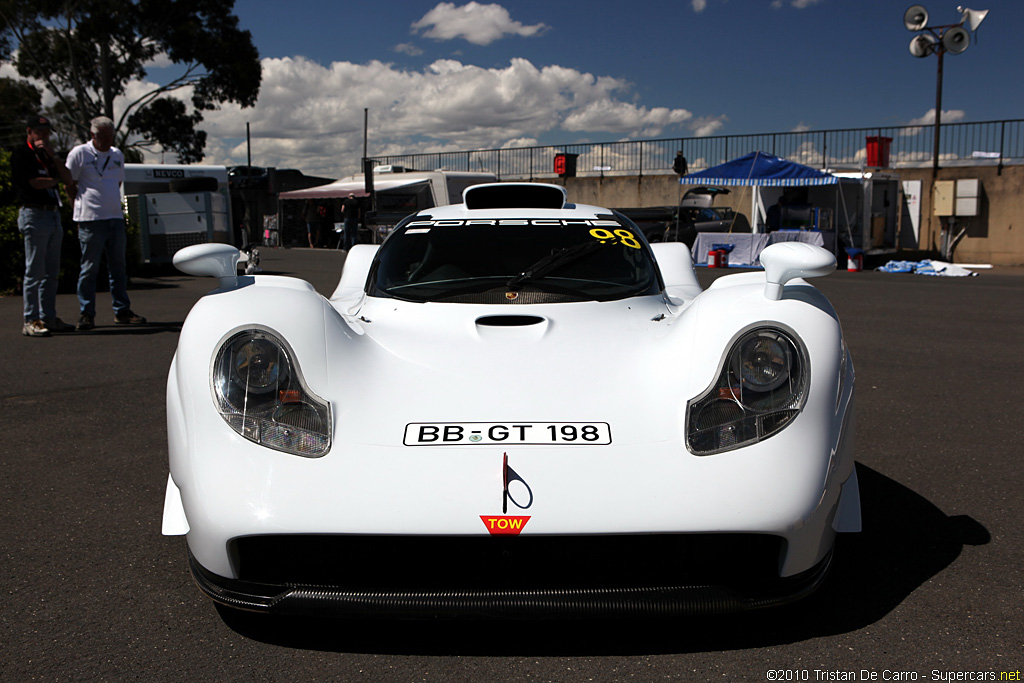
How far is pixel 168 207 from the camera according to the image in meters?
15.5

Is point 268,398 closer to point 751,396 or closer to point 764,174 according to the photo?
point 751,396

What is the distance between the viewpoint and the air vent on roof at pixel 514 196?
13.4 feet

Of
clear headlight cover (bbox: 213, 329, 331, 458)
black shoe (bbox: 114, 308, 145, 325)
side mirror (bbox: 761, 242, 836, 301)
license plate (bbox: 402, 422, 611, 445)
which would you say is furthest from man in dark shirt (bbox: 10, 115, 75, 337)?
side mirror (bbox: 761, 242, 836, 301)

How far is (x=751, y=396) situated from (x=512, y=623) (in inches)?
35.5

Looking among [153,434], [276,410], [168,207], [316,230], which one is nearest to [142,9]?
[316,230]

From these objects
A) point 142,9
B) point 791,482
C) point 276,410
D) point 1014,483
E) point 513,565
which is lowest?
point 1014,483

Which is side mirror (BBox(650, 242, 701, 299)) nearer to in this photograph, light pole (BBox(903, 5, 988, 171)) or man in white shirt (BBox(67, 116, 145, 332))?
man in white shirt (BBox(67, 116, 145, 332))

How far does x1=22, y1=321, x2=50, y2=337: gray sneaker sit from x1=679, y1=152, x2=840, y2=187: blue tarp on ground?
1424 cm

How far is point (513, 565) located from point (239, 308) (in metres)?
1.14

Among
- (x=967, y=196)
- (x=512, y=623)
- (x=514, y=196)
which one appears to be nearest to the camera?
(x=512, y=623)

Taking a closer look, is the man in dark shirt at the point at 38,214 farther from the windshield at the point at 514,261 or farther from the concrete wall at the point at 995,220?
the concrete wall at the point at 995,220

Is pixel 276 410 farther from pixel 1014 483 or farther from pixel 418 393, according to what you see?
pixel 1014 483

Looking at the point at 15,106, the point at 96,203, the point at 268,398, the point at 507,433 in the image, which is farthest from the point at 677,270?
the point at 15,106

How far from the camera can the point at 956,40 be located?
20.9 meters
